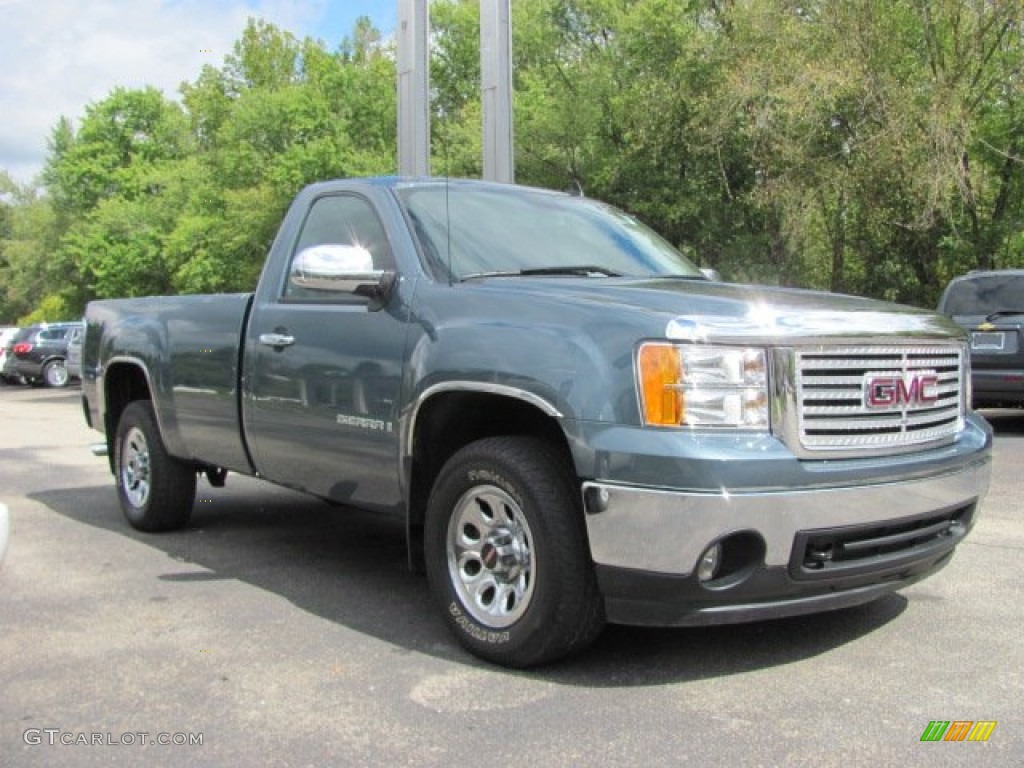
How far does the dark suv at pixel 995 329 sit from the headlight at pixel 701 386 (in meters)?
8.86

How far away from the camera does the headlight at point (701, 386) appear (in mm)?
3420

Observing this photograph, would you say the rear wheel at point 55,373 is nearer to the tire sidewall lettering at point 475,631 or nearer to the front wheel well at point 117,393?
the front wheel well at point 117,393

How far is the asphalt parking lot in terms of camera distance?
3.20 metres

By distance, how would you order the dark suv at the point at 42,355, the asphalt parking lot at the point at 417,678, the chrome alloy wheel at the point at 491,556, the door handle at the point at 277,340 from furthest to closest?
the dark suv at the point at 42,355 → the door handle at the point at 277,340 → the chrome alloy wheel at the point at 491,556 → the asphalt parking lot at the point at 417,678

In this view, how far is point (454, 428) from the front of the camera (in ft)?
14.1

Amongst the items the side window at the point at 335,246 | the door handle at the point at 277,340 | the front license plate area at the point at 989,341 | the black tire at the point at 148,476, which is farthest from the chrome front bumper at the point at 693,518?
the front license plate area at the point at 989,341

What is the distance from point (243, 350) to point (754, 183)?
19227mm

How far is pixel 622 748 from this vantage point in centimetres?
317

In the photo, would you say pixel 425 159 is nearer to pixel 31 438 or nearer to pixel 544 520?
pixel 31 438

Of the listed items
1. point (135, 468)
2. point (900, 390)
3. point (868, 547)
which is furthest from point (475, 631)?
point (135, 468)

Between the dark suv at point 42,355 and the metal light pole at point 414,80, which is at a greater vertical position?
the metal light pole at point 414,80

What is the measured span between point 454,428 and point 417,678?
1.03 meters

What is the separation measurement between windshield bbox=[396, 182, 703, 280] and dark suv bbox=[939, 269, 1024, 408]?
7.46m

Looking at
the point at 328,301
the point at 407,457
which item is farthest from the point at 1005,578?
the point at 328,301
